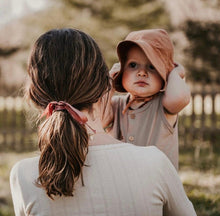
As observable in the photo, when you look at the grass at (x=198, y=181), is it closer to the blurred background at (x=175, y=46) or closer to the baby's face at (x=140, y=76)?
the blurred background at (x=175, y=46)

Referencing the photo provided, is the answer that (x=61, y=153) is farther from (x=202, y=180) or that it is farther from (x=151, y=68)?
(x=202, y=180)

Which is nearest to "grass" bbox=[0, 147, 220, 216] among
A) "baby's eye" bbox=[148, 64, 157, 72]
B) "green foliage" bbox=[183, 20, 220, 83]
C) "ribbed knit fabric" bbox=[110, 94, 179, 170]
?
A: "ribbed knit fabric" bbox=[110, 94, 179, 170]

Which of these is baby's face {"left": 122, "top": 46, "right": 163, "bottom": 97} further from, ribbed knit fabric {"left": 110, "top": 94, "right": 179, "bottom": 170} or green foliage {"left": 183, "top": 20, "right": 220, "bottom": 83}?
green foliage {"left": 183, "top": 20, "right": 220, "bottom": 83}

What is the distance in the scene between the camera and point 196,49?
321 inches

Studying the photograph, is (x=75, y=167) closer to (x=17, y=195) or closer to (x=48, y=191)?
(x=48, y=191)

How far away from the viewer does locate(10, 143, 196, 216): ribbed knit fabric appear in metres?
1.54

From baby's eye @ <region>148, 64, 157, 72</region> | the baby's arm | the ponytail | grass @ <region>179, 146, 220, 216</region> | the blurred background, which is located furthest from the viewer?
the blurred background

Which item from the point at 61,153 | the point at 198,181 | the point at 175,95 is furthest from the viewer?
the point at 198,181

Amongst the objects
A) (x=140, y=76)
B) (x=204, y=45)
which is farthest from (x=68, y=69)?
(x=204, y=45)

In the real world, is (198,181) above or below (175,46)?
below

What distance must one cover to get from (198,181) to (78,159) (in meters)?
3.56

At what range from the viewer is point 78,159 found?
148 cm

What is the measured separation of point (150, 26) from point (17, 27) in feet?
27.6

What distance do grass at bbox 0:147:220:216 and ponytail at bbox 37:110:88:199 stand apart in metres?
1.53
